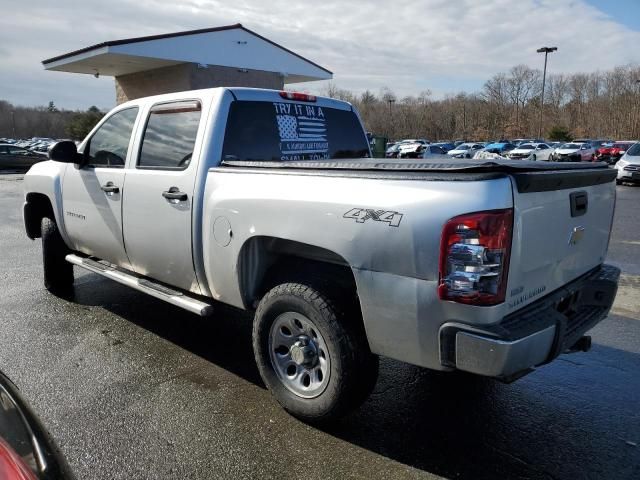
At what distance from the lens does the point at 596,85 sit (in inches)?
3383

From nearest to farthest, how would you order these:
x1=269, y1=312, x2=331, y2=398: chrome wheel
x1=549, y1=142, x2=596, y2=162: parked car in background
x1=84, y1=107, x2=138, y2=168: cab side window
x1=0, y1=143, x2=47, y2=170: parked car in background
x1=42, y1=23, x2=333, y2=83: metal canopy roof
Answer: x1=269, y1=312, x2=331, y2=398: chrome wheel < x1=84, y1=107, x2=138, y2=168: cab side window < x1=42, y1=23, x2=333, y2=83: metal canopy roof < x1=0, y1=143, x2=47, y2=170: parked car in background < x1=549, y1=142, x2=596, y2=162: parked car in background

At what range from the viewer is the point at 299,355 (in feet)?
10.3

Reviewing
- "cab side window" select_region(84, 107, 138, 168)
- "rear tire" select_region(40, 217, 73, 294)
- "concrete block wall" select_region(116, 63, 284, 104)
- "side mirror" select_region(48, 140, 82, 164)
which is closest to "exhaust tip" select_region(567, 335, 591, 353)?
"cab side window" select_region(84, 107, 138, 168)

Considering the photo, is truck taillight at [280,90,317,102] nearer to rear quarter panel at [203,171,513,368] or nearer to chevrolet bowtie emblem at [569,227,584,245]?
rear quarter panel at [203,171,513,368]

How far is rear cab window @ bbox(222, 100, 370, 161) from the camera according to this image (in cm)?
394

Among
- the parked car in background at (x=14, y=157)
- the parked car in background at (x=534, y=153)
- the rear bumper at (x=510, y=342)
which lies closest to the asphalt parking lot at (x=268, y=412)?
the rear bumper at (x=510, y=342)

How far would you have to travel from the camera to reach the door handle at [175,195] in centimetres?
371

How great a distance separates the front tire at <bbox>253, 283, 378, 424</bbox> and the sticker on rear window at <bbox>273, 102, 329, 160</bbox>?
1592 millimetres

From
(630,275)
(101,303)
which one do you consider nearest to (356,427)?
(101,303)

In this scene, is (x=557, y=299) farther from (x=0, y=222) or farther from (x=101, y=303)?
(x=0, y=222)

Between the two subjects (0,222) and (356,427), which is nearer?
(356,427)

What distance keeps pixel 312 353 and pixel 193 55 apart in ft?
70.7

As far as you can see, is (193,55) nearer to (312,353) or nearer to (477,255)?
(312,353)

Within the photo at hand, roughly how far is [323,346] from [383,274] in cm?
68
